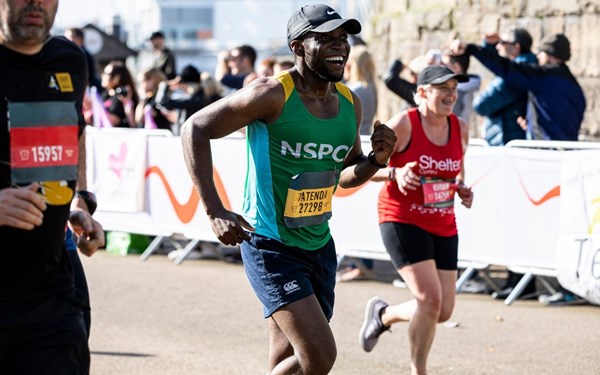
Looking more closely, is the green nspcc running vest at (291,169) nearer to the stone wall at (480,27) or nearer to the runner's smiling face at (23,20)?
the runner's smiling face at (23,20)

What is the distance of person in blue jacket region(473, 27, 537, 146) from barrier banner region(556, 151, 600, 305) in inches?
53.8

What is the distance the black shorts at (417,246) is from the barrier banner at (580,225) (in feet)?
5.16

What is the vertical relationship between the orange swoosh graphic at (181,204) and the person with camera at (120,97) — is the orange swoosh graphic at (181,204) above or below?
below

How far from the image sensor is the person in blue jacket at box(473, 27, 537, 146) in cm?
1041

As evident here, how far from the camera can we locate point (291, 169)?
5.46 meters

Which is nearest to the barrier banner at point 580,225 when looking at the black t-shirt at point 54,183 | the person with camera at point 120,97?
the black t-shirt at point 54,183

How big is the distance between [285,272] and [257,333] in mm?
3197

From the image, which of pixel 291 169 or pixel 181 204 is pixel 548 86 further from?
pixel 291 169

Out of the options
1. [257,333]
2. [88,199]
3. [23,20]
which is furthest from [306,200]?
[257,333]

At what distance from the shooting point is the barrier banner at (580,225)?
328 inches

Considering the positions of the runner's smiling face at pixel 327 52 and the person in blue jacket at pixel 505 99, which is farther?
the person in blue jacket at pixel 505 99

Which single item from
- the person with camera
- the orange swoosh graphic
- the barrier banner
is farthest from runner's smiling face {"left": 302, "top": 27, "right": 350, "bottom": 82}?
the person with camera

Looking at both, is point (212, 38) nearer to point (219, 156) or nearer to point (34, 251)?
point (219, 156)

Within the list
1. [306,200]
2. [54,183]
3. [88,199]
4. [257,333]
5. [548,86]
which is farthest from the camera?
[548,86]
